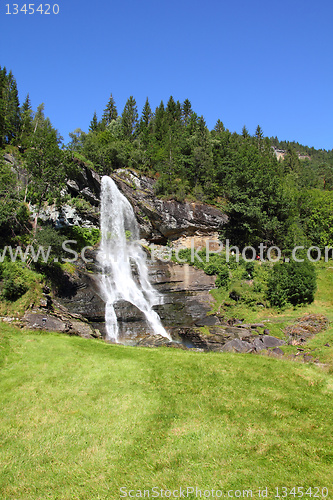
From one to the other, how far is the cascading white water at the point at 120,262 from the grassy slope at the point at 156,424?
10.9 m

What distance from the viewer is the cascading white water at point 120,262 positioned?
75.9 feet

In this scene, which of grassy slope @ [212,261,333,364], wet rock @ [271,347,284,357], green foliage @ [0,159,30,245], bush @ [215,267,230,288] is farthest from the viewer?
bush @ [215,267,230,288]

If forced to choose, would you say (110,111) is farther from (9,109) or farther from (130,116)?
(9,109)

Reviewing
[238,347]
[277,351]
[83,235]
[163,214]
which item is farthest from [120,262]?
[277,351]

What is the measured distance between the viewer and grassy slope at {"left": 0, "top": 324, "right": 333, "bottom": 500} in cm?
582

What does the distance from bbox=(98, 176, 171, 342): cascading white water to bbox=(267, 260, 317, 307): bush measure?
10.7 m

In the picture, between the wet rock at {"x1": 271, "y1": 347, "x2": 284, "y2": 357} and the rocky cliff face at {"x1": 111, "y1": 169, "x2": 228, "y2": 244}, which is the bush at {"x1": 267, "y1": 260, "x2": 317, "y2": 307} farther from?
the rocky cliff face at {"x1": 111, "y1": 169, "x2": 228, "y2": 244}

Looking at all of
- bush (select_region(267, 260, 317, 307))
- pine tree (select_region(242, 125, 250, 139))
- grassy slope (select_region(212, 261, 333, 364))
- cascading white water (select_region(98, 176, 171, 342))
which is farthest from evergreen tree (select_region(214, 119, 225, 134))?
bush (select_region(267, 260, 317, 307))

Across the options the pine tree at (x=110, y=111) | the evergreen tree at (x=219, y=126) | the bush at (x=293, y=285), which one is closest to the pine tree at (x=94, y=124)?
the pine tree at (x=110, y=111)

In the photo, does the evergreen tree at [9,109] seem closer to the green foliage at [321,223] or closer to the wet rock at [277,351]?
the wet rock at [277,351]

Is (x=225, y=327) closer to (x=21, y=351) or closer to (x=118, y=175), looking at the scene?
(x=21, y=351)

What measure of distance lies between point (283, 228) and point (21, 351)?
3506cm

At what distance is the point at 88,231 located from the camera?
32.0 m

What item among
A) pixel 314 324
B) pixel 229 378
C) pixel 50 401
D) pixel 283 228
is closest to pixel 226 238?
pixel 283 228
